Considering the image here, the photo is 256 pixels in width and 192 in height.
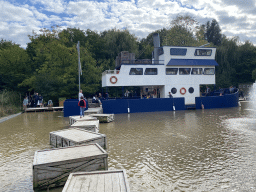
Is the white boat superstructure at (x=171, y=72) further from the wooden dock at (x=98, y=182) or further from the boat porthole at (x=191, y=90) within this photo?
the wooden dock at (x=98, y=182)

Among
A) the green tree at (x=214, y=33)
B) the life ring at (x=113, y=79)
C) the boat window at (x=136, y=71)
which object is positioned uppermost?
the green tree at (x=214, y=33)

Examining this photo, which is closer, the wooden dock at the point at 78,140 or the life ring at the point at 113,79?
the wooden dock at the point at 78,140

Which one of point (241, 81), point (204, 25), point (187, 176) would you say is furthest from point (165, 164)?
point (204, 25)

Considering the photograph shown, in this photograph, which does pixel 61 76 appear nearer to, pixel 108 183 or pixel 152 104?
pixel 152 104

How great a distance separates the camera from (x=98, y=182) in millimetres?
4121

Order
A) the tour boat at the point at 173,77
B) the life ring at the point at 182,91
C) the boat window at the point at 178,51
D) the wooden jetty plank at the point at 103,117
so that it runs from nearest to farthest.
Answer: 1. the wooden jetty plank at the point at 103,117
2. the tour boat at the point at 173,77
3. the boat window at the point at 178,51
4. the life ring at the point at 182,91

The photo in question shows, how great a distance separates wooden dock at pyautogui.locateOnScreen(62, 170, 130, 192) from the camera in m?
3.85

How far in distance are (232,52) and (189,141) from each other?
4167 cm

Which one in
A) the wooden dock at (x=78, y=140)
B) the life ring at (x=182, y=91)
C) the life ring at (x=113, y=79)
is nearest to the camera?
the wooden dock at (x=78, y=140)

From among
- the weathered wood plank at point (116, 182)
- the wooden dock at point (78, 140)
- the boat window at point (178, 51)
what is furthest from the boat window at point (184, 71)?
the weathered wood plank at point (116, 182)

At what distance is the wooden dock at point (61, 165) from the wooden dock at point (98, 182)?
68 centimetres

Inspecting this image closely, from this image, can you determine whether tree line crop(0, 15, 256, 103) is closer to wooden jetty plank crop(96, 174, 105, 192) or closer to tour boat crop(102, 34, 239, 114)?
tour boat crop(102, 34, 239, 114)

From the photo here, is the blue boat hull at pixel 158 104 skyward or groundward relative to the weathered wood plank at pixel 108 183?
skyward

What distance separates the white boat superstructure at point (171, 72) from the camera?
80.1ft
